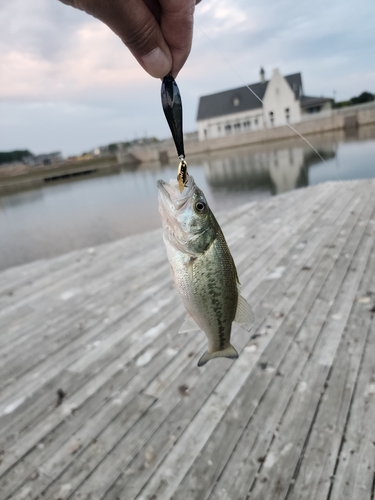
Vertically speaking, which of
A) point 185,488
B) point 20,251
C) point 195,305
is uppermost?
point 195,305

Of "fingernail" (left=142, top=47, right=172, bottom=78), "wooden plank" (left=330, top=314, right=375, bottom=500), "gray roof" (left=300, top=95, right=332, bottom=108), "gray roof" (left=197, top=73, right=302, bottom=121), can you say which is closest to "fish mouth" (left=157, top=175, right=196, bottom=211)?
"fingernail" (left=142, top=47, right=172, bottom=78)

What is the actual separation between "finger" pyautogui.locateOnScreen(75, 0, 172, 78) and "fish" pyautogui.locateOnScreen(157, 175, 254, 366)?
0.52 metres

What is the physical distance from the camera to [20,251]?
13.5 m

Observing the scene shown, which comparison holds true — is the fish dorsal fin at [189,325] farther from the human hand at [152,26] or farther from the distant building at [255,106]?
the distant building at [255,106]

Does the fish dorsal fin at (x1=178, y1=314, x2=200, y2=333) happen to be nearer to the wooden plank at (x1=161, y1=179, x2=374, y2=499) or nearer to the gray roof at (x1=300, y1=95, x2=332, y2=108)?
the wooden plank at (x1=161, y1=179, x2=374, y2=499)

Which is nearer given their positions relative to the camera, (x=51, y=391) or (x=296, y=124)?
(x=51, y=391)

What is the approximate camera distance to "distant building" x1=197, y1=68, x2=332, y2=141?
139 ft

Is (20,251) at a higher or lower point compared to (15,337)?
lower

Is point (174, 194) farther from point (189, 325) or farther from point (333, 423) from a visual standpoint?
point (333, 423)

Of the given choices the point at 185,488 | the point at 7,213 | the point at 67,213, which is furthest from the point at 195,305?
the point at 7,213

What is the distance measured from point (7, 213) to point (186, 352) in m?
23.6

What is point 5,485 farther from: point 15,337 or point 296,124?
point 296,124

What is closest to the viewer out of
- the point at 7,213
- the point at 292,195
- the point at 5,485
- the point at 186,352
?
the point at 5,485

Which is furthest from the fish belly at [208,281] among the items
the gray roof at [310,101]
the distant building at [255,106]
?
the gray roof at [310,101]
